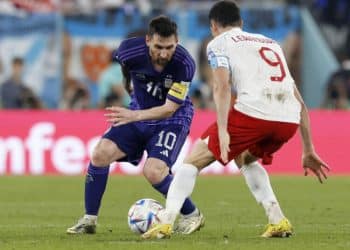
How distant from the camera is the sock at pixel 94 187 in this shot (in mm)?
11969

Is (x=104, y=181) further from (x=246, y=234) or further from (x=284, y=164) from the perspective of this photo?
(x=284, y=164)

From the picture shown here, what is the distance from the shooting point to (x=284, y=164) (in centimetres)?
2303

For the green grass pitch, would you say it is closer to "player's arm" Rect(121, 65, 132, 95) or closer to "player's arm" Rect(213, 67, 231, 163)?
"player's arm" Rect(213, 67, 231, 163)

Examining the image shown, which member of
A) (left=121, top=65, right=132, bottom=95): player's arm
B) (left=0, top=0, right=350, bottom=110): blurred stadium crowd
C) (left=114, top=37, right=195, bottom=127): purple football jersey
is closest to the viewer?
(left=114, top=37, right=195, bottom=127): purple football jersey

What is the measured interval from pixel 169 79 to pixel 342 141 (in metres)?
11.4

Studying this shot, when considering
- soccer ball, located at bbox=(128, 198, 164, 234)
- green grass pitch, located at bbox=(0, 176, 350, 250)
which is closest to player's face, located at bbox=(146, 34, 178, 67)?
soccer ball, located at bbox=(128, 198, 164, 234)

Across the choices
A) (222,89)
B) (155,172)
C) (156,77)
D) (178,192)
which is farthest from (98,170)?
(222,89)

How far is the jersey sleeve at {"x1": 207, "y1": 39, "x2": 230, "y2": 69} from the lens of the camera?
35.1ft

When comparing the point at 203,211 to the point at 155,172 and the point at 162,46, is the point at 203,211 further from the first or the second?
the point at 162,46

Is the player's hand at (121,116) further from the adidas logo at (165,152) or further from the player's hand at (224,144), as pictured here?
the player's hand at (224,144)

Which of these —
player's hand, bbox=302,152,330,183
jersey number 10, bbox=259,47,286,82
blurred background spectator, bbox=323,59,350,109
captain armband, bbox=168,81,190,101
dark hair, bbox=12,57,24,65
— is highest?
jersey number 10, bbox=259,47,286,82

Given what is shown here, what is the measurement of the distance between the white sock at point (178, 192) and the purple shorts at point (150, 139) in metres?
1.09

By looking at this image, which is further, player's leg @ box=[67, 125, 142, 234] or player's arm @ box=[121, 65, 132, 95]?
player's arm @ box=[121, 65, 132, 95]

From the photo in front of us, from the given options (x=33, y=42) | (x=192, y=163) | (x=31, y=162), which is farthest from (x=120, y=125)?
(x=33, y=42)
